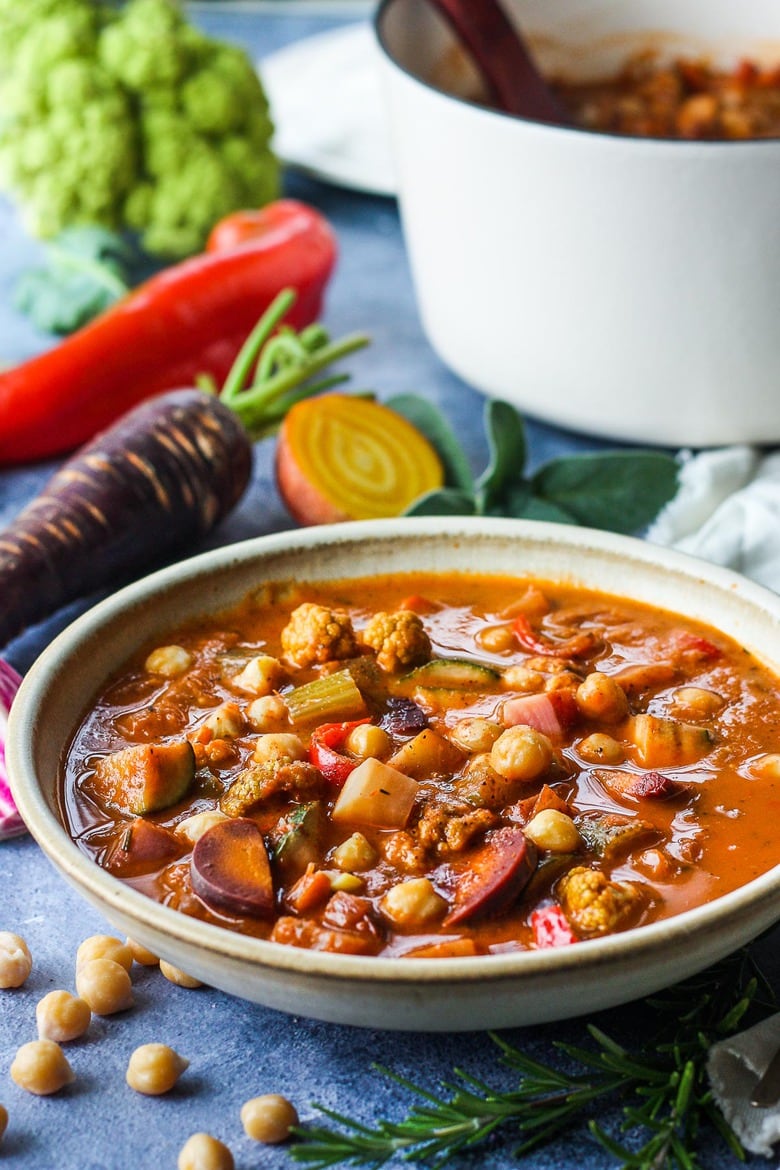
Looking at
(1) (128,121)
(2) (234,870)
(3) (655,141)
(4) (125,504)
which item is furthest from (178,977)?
(1) (128,121)

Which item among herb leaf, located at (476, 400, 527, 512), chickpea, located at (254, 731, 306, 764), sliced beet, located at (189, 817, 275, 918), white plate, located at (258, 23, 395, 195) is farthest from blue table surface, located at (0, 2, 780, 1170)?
white plate, located at (258, 23, 395, 195)

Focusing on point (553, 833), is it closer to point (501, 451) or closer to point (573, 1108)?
point (573, 1108)

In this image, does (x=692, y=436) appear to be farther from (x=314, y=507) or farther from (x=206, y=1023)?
(x=206, y=1023)

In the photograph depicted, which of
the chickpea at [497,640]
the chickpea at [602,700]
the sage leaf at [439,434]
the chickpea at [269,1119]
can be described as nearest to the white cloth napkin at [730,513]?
the sage leaf at [439,434]

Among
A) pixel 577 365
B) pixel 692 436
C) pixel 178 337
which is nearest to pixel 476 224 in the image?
pixel 577 365

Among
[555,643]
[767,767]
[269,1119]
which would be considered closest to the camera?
[269,1119]

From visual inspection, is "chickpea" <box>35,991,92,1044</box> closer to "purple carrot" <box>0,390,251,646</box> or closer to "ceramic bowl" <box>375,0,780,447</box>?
"purple carrot" <box>0,390,251,646</box>
